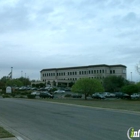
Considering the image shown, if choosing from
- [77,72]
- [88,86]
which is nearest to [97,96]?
[88,86]

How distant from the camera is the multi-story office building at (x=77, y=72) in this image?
14869 centimetres

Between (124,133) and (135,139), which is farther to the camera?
(124,133)

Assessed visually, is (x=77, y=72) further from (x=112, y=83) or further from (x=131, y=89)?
(x=131, y=89)

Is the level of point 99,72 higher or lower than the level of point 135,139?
higher

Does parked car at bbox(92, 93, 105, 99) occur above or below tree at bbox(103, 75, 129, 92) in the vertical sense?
below

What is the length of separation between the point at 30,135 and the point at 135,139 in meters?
4.53

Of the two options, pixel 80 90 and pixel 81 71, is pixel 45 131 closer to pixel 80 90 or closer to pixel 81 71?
pixel 80 90

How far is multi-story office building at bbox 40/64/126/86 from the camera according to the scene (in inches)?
Answer: 5854

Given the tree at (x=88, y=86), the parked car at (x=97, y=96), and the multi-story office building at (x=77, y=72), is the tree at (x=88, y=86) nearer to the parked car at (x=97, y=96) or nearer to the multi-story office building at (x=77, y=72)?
the parked car at (x=97, y=96)

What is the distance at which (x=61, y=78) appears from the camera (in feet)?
553

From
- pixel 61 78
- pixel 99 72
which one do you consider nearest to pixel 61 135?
pixel 99 72

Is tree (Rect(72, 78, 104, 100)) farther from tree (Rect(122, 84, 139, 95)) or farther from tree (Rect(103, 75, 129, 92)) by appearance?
tree (Rect(103, 75, 129, 92))

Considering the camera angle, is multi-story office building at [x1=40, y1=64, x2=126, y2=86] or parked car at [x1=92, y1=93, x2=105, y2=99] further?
multi-story office building at [x1=40, y1=64, x2=126, y2=86]

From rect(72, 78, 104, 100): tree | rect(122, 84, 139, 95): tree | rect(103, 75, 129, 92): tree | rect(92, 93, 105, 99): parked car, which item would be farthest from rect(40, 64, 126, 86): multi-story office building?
rect(72, 78, 104, 100): tree
